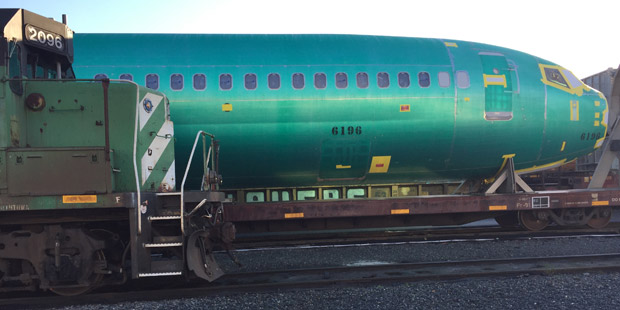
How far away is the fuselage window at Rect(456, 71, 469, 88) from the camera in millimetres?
9280

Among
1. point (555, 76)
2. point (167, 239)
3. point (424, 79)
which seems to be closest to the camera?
point (167, 239)

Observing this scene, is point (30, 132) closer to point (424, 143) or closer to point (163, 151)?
point (163, 151)

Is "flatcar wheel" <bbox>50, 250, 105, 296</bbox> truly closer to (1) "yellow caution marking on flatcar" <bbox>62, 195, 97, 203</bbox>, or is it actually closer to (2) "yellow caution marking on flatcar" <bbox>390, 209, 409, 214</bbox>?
(1) "yellow caution marking on flatcar" <bbox>62, 195, 97, 203</bbox>

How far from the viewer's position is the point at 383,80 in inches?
357

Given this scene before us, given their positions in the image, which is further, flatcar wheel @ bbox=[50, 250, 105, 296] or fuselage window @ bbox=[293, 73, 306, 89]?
fuselage window @ bbox=[293, 73, 306, 89]

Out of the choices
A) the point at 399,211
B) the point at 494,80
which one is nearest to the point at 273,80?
the point at 399,211

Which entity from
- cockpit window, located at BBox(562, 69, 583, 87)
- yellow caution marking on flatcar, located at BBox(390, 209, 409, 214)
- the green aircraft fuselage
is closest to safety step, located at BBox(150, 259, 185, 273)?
the green aircraft fuselage

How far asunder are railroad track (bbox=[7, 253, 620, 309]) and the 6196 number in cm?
306

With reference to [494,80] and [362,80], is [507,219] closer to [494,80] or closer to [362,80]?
[494,80]

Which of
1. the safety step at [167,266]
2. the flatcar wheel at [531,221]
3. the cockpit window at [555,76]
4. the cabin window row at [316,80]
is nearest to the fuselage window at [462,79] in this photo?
the cabin window row at [316,80]

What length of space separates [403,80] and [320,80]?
1.80 meters

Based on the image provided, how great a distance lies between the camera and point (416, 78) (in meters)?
9.20

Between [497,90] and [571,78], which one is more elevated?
[571,78]

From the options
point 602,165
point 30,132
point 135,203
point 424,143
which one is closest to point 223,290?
point 135,203
